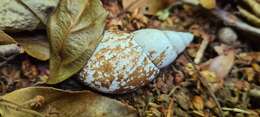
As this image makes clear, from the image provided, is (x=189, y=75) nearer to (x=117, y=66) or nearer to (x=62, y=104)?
(x=117, y=66)

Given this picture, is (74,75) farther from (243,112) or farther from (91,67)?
(243,112)

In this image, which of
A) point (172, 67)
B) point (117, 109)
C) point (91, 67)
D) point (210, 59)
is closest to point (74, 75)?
point (91, 67)

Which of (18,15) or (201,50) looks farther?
(201,50)

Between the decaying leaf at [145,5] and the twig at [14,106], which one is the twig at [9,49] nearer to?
the twig at [14,106]

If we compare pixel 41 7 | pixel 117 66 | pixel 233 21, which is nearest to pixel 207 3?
pixel 233 21

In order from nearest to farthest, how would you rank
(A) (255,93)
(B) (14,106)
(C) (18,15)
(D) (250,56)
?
1. (B) (14,106)
2. (C) (18,15)
3. (A) (255,93)
4. (D) (250,56)

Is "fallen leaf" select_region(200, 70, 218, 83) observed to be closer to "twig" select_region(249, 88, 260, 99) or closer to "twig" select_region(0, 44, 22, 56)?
"twig" select_region(249, 88, 260, 99)
